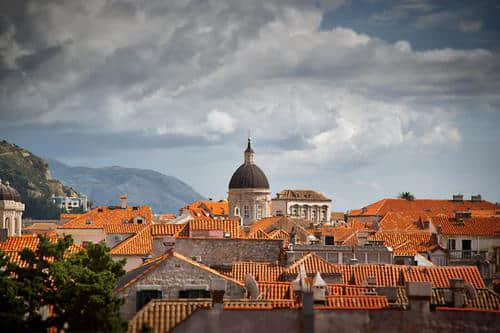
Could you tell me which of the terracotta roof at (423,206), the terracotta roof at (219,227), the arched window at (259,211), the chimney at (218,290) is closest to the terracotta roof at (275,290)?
the chimney at (218,290)

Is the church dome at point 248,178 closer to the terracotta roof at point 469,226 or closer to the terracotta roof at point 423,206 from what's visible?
the terracotta roof at point 423,206

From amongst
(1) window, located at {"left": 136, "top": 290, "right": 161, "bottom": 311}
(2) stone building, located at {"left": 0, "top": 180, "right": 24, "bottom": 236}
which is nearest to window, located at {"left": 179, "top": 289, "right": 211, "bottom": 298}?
(1) window, located at {"left": 136, "top": 290, "right": 161, "bottom": 311}

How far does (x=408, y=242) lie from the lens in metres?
71.8

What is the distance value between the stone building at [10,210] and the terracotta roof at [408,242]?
43417 mm

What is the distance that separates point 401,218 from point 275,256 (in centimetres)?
8264

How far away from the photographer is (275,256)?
4378cm

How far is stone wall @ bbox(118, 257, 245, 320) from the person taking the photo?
1138 inches

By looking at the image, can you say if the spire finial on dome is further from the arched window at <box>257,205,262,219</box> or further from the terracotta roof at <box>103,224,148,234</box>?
the terracotta roof at <box>103,224,148,234</box>

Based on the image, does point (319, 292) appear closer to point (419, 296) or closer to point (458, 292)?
point (419, 296)

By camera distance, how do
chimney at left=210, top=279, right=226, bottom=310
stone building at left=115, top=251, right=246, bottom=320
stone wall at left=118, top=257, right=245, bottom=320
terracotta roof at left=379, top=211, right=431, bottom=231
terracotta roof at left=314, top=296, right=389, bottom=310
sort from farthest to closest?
terracotta roof at left=379, top=211, right=431, bottom=231 → terracotta roof at left=314, top=296, right=389, bottom=310 → stone wall at left=118, top=257, right=245, bottom=320 → stone building at left=115, top=251, right=246, bottom=320 → chimney at left=210, top=279, right=226, bottom=310

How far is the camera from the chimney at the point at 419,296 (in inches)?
896

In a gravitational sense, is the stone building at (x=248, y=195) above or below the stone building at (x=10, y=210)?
above

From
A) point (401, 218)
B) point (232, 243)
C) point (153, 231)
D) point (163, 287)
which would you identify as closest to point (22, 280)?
point (163, 287)

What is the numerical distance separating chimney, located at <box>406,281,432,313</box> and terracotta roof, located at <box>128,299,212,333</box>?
502 centimetres
